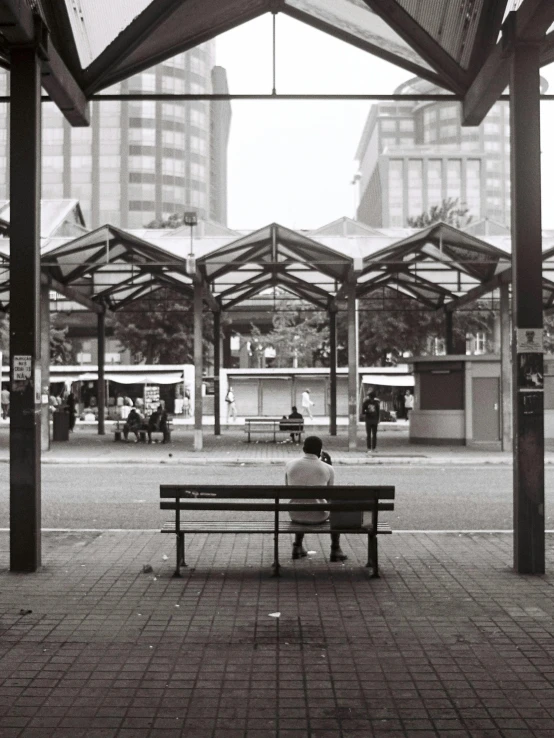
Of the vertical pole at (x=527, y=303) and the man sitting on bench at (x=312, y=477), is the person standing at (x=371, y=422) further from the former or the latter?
the vertical pole at (x=527, y=303)

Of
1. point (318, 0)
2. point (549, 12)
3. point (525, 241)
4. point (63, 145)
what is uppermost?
point (63, 145)

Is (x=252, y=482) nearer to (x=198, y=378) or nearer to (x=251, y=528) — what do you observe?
(x=251, y=528)

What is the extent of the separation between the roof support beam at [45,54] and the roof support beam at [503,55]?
170 inches

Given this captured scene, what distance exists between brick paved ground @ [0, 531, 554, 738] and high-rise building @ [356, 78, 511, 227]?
11376 cm

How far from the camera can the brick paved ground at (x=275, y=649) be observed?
171 inches

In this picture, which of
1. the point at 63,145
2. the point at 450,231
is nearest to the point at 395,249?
the point at 450,231

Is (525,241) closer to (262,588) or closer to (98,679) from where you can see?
(262,588)

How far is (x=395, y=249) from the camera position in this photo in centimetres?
2183

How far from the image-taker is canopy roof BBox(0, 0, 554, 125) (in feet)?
28.0

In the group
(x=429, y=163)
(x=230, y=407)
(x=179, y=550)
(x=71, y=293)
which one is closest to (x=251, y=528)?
(x=179, y=550)

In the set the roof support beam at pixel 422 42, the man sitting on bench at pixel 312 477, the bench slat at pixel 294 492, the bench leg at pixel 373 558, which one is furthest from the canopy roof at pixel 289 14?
the bench leg at pixel 373 558

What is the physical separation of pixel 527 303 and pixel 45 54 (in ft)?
16.6

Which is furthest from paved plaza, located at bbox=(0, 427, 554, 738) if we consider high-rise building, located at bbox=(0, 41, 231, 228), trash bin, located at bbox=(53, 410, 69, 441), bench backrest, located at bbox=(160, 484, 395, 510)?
→ high-rise building, located at bbox=(0, 41, 231, 228)

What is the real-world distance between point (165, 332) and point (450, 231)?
31.9 metres
